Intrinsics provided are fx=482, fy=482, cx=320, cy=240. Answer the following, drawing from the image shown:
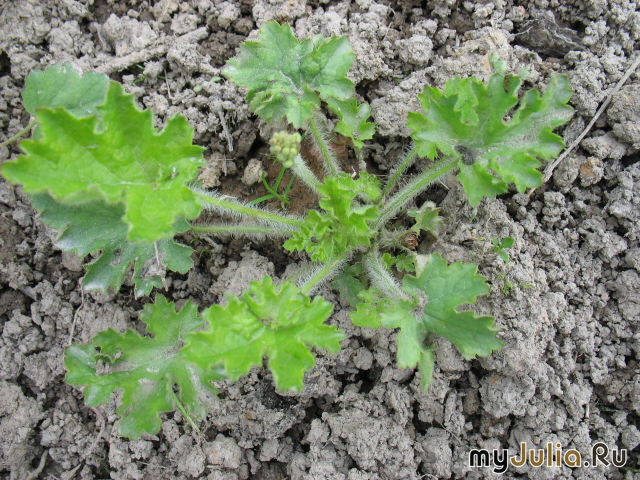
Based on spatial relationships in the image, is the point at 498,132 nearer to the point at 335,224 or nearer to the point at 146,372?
the point at 335,224

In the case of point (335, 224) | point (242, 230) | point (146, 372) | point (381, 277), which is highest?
point (335, 224)

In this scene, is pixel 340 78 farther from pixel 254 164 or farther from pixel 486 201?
pixel 486 201

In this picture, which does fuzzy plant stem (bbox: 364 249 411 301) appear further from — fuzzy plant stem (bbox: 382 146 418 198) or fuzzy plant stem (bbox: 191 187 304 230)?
fuzzy plant stem (bbox: 191 187 304 230)

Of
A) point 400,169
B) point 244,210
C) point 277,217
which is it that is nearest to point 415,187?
point 400,169

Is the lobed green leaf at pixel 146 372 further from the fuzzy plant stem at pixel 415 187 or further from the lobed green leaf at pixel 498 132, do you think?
the lobed green leaf at pixel 498 132

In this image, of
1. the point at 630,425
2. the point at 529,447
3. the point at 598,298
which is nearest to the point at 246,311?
the point at 529,447

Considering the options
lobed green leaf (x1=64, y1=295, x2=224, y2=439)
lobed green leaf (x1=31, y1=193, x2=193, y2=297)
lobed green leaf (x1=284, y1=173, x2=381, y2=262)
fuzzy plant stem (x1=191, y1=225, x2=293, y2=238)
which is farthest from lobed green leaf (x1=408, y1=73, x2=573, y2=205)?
lobed green leaf (x1=64, y1=295, x2=224, y2=439)
